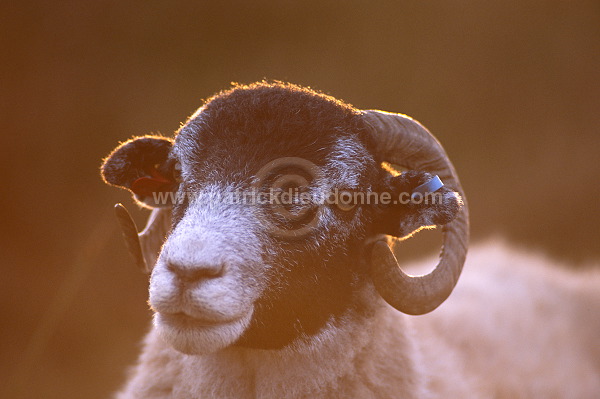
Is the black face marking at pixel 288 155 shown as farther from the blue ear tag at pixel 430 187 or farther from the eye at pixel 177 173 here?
the blue ear tag at pixel 430 187

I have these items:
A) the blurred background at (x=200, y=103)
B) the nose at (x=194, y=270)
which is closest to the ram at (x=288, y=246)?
the nose at (x=194, y=270)

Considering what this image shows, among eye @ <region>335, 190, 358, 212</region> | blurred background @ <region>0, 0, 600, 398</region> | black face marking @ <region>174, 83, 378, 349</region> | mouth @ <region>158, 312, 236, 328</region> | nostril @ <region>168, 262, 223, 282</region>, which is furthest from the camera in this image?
blurred background @ <region>0, 0, 600, 398</region>

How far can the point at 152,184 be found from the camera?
3512 millimetres

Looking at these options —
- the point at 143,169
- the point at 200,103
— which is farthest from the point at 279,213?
the point at 200,103

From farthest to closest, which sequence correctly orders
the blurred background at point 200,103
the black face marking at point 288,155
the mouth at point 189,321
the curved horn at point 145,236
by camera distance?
the blurred background at point 200,103, the curved horn at point 145,236, the black face marking at point 288,155, the mouth at point 189,321

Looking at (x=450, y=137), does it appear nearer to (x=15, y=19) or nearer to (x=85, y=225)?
(x=85, y=225)

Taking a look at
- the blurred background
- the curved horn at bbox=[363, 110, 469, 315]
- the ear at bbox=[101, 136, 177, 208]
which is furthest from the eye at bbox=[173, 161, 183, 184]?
the blurred background

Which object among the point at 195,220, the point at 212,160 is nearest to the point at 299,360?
the point at 195,220

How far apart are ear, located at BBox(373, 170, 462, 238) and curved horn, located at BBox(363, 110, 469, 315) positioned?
191mm

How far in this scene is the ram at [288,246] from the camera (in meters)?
2.61

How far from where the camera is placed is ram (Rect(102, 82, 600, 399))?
2613 millimetres

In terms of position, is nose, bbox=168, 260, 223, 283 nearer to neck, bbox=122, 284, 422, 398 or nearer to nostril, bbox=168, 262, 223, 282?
nostril, bbox=168, 262, 223, 282

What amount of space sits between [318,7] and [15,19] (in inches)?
207

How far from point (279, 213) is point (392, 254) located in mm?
762
